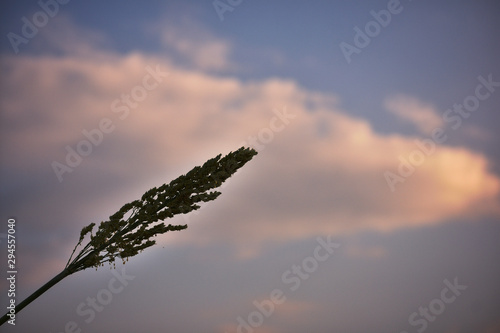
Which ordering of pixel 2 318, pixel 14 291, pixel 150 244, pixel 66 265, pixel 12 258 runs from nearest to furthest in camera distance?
pixel 2 318, pixel 66 265, pixel 150 244, pixel 14 291, pixel 12 258

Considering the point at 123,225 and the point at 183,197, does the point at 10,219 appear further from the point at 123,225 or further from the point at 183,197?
the point at 183,197

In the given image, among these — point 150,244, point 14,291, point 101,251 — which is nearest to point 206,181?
point 150,244

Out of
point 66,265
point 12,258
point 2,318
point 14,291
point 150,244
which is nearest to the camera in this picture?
point 2,318

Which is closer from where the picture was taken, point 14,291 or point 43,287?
point 43,287

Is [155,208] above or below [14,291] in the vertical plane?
below

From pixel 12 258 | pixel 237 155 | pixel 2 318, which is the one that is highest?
pixel 12 258

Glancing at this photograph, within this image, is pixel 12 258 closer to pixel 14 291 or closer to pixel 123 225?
pixel 14 291

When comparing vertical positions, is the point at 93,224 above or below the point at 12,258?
below

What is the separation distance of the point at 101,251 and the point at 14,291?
311cm

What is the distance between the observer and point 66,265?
4465 mm

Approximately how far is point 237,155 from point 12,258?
15.9ft

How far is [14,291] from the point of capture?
6.74 meters

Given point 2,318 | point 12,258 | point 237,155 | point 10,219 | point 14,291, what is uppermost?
point 10,219

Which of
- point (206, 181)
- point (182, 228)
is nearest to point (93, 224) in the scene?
point (182, 228)
